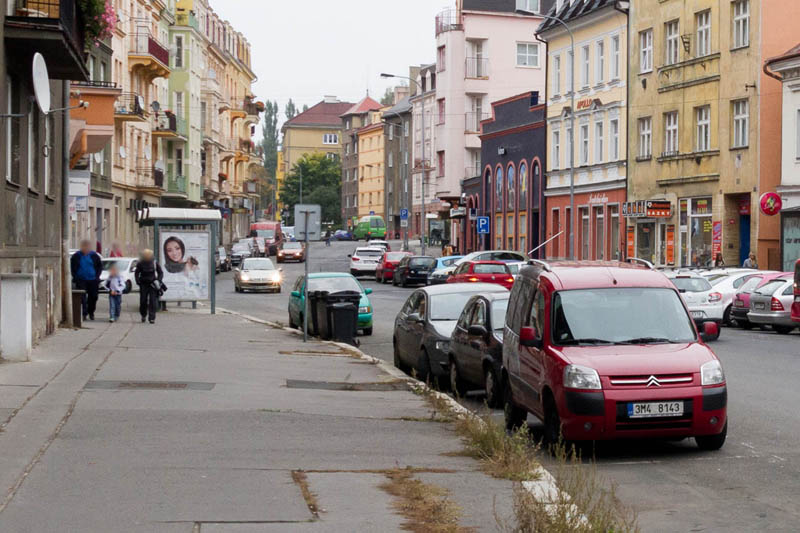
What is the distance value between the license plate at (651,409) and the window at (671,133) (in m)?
38.5

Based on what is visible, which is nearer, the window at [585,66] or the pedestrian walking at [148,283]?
the pedestrian walking at [148,283]

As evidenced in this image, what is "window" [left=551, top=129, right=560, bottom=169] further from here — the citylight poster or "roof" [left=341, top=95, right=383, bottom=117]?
"roof" [left=341, top=95, right=383, bottom=117]

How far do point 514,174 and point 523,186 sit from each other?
1.80 m

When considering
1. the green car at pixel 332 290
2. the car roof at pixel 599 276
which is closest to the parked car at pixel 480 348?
the car roof at pixel 599 276

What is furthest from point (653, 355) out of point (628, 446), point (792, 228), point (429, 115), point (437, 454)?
point (429, 115)

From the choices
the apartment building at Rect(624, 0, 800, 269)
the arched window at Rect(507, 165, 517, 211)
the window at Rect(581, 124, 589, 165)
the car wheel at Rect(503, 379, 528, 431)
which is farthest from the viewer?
the arched window at Rect(507, 165, 517, 211)

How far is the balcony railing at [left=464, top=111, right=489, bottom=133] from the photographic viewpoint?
8894 centimetres

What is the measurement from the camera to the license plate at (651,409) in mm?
11430

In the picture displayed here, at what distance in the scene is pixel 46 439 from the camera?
11.2 metres

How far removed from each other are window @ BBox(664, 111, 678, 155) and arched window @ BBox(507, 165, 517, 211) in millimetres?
18385

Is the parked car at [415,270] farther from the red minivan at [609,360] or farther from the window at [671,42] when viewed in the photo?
the red minivan at [609,360]

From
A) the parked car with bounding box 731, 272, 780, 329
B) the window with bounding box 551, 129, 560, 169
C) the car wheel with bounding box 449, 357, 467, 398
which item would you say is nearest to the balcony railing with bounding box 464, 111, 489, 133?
the window with bounding box 551, 129, 560, 169

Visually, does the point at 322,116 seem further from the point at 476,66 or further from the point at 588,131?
the point at 588,131

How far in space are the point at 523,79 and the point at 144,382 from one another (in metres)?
74.2
